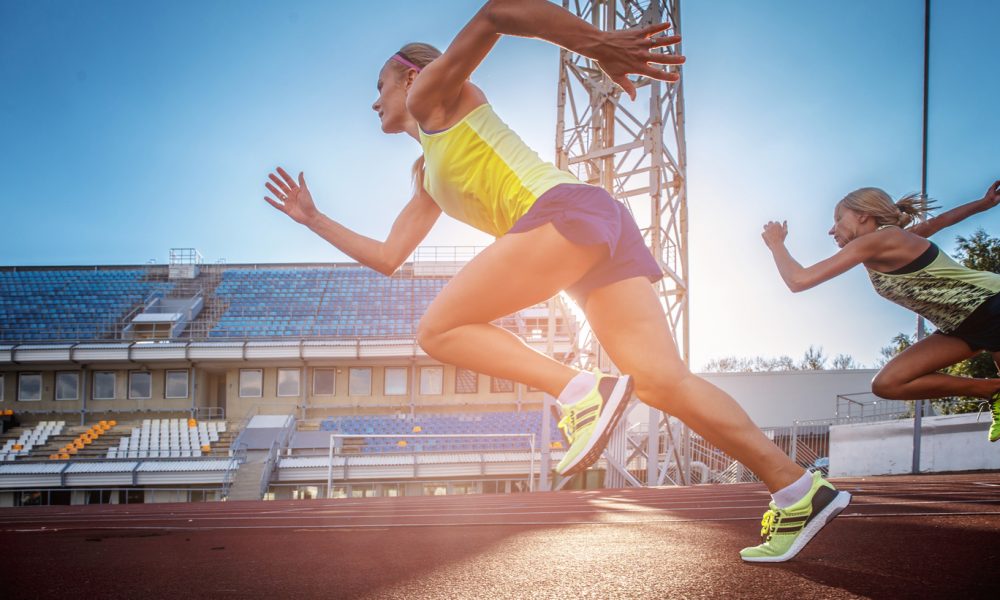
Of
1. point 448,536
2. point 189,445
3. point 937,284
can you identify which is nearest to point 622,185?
point 937,284

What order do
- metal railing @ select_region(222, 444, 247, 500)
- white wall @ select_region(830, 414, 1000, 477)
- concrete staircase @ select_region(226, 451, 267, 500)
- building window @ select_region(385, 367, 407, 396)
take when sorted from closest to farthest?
white wall @ select_region(830, 414, 1000, 477), metal railing @ select_region(222, 444, 247, 500), concrete staircase @ select_region(226, 451, 267, 500), building window @ select_region(385, 367, 407, 396)

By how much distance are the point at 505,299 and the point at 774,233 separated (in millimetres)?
1522

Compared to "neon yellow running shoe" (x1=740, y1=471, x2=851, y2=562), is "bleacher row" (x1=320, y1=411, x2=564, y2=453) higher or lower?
lower

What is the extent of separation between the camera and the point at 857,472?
970 cm

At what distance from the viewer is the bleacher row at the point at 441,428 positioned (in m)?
19.0

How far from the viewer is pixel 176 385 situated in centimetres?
2333

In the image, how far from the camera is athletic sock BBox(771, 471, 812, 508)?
1866 mm

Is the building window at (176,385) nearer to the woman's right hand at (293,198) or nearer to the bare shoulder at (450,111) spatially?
the woman's right hand at (293,198)

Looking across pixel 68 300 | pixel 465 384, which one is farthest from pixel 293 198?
pixel 68 300

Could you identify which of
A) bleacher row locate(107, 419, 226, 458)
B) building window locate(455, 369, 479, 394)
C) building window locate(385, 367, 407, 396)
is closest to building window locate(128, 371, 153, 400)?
bleacher row locate(107, 419, 226, 458)

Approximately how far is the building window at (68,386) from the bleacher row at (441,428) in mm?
9136

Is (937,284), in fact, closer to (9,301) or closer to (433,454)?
(433,454)

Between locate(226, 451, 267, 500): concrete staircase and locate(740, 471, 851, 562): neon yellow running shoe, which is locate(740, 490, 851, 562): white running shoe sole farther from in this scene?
locate(226, 451, 267, 500): concrete staircase

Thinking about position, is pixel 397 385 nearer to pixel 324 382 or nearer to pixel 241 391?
pixel 324 382
